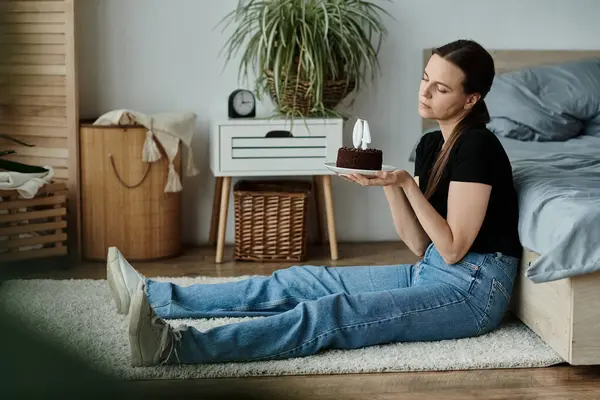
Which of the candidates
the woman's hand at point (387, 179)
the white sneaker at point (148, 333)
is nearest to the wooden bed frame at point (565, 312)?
the woman's hand at point (387, 179)

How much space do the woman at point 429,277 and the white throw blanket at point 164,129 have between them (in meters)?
0.99

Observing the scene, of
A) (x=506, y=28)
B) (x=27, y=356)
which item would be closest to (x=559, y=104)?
(x=506, y=28)

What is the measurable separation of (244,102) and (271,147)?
0.24 meters

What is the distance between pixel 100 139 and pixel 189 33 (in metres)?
0.64

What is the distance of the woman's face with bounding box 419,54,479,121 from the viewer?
6.95ft

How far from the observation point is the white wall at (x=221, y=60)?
3535 mm

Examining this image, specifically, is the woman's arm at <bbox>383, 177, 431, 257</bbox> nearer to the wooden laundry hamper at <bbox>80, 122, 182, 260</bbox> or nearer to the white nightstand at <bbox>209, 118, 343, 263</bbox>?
the white nightstand at <bbox>209, 118, 343, 263</bbox>

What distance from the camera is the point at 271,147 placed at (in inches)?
128

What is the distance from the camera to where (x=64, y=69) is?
321 centimetres

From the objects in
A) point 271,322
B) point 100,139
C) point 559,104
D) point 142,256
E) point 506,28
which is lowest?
point 142,256

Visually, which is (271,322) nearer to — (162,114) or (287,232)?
(287,232)

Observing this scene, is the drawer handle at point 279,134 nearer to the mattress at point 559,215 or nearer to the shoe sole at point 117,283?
the mattress at point 559,215

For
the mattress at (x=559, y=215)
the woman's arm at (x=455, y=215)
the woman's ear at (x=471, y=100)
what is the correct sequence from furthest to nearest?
the woman's ear at (x=471, y=100), the woman's arm at (x=455, y=215), the mattress at (x=559, y=215)

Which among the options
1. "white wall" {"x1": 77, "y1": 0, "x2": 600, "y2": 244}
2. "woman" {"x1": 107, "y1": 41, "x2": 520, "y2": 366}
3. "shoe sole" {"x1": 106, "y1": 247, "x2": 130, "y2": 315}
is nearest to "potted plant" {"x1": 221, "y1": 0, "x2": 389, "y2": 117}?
"white wall" {"x1": 77, "y1": 0, "x2": 600, "y2": 244}
